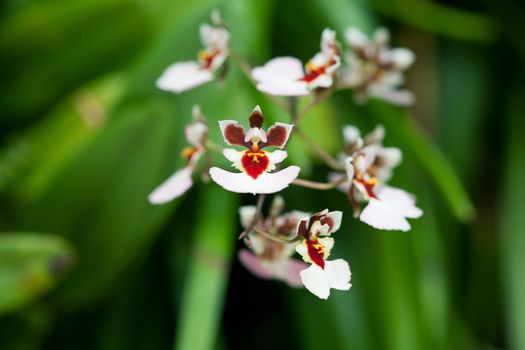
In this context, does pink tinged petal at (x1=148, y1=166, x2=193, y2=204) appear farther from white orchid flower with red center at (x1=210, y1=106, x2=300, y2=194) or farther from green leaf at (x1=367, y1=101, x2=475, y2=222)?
green leaf at (x1=367, y1=101, x2=475, y2=222)

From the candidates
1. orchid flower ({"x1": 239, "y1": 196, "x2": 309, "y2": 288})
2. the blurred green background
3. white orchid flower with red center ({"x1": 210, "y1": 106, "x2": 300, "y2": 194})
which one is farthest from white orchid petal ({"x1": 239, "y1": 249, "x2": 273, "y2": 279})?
the blurred green background

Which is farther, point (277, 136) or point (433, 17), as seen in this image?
point (433, 17)

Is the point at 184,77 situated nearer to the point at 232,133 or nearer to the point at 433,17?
the point at 232,133

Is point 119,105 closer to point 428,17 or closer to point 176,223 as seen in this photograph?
point 176,223

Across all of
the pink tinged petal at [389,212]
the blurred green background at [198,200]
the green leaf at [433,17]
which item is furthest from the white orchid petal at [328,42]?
the green leaf at [433,17]

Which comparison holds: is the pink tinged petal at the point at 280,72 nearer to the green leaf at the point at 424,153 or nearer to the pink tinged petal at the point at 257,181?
Result: the pink tinged petal at the point at 257,181

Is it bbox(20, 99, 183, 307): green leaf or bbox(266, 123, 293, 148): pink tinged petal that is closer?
bbox(266, 123, 293, 148): pink tinged petal

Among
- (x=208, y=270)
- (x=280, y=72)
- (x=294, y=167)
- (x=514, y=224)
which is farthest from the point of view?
(x=514, y=224)

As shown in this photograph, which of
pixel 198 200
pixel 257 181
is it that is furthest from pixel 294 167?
pixel 198 200
